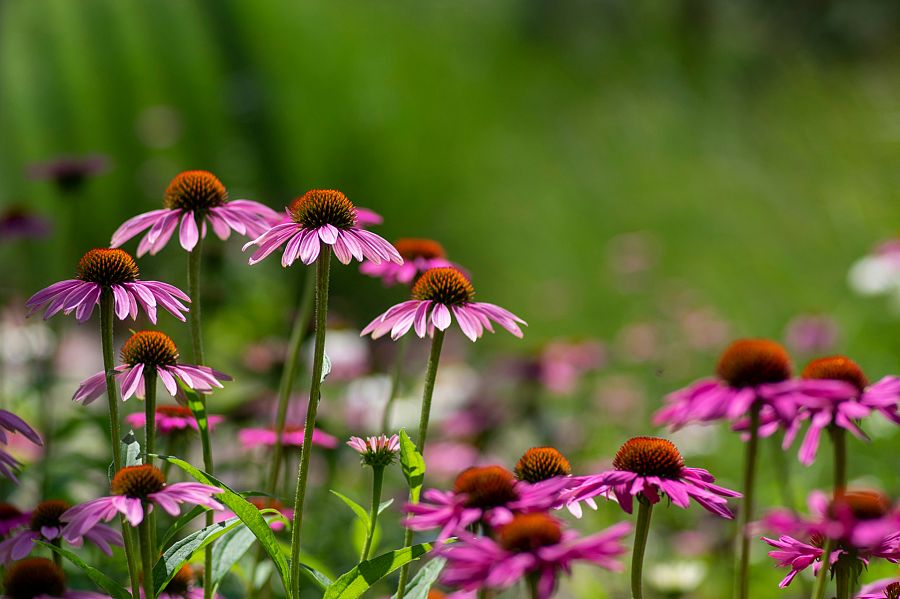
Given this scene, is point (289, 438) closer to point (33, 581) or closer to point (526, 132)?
point (33, 581)

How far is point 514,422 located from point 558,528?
4.83 ft

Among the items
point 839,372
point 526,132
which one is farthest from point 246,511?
point 526,132

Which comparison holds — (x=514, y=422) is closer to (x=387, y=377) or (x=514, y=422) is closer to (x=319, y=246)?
(x=387, y=377)

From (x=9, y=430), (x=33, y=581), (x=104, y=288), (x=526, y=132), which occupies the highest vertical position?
(x=526, y=132)

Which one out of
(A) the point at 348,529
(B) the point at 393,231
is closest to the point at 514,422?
(A) the point at 348,529

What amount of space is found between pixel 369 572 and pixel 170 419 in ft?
0.98

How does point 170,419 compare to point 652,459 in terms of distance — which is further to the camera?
point 170,419

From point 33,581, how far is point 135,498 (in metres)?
0.12

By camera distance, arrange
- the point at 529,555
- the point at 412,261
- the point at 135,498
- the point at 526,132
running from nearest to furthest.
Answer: the point at 529,555 → the point at 135,498 → the point at 412,261 → the point at 526,132

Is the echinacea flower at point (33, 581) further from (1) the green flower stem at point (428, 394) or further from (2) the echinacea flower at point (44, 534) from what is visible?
(1) the green flower stem at point (428, 394)

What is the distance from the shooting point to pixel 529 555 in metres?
0.46

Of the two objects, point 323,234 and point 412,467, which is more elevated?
point 323,234

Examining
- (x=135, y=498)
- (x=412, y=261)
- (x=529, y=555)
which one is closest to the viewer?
(x=529, y=555)

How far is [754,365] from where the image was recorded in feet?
2.05
